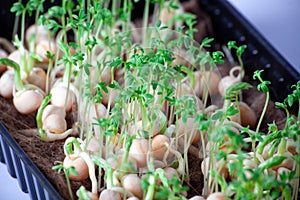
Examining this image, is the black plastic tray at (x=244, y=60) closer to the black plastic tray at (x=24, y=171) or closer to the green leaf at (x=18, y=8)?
the black plastic tray at (x=24, y=171)

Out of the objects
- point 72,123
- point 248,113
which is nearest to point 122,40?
point 72,123

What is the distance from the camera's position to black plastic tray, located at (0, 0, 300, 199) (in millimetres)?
1272

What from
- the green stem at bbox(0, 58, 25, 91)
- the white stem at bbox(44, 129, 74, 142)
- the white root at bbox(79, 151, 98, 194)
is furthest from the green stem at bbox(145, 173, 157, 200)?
the green stem at bbox(0, 58, 25, 91)

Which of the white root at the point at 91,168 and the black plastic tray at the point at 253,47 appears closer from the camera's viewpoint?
the white root at the point at 91,168

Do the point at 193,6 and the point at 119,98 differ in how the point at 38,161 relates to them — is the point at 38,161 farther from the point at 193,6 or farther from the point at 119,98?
the point at 193,6

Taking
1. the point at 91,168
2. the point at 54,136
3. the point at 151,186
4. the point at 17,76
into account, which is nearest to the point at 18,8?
the point at 17,76

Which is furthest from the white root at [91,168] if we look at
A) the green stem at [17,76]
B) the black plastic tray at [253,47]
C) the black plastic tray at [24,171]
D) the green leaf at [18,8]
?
the black plastic tray at [253,47]

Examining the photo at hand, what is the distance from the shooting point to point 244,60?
1681 millimetres

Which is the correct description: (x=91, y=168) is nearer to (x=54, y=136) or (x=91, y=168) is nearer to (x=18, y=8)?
(x=54, y=136)

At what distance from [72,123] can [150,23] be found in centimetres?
52

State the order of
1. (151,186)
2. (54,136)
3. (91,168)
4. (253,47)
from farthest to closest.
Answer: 1. (253,47)
2. (54,136)
3. (91,168)
4. (151,186)

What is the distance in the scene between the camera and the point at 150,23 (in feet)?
6.17

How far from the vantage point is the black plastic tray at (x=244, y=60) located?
127 centimetres

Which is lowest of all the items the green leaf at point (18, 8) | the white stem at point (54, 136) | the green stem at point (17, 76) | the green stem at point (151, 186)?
the green stem at point (151, 186)
